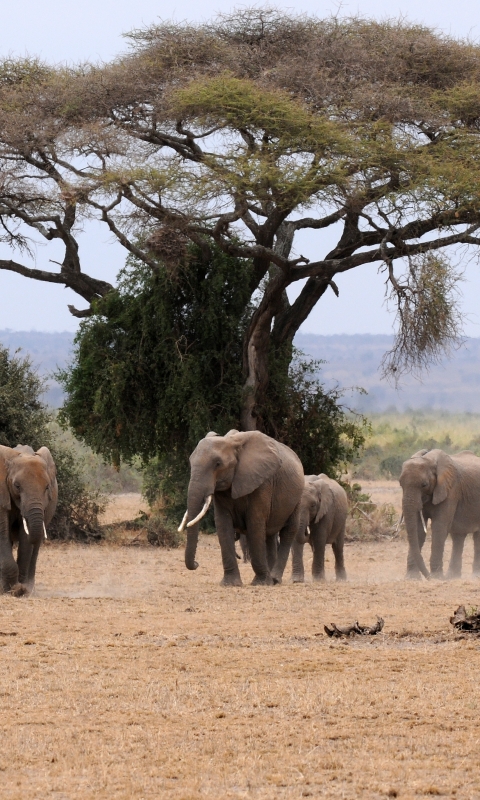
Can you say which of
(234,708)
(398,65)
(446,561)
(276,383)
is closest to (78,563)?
(446,561)

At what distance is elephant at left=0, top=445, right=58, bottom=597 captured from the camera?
12.5 m

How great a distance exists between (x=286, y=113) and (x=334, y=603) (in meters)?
12.3

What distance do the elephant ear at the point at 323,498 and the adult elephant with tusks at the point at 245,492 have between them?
112cm

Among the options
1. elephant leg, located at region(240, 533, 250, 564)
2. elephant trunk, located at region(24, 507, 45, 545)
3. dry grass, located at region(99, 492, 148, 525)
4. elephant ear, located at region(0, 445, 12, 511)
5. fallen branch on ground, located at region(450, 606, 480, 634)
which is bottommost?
dry grass, located at region(99, 492, 148, 525)

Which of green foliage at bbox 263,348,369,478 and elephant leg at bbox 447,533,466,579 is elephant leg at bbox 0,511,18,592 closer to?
elephant leg at bbox 447,533,466,579

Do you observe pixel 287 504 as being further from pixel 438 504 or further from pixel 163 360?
pixel 163 360

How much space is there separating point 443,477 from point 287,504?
111 inches

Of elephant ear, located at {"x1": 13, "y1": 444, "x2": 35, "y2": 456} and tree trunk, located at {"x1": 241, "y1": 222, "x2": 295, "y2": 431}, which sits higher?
tree trunk, located at {"x1": 241, "y1": 222, "x2": 295, "y2": 431}

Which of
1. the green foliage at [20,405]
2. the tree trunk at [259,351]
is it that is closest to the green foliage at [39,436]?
the green foliage at [20,405]

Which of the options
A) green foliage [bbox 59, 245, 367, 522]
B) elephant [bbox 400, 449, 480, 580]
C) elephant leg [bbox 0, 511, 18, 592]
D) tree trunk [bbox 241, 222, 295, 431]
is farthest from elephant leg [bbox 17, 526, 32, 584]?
tree trunk [bbox 241, 222, 295, 431]

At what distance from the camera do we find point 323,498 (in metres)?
16.2

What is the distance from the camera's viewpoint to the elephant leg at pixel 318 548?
1600cm

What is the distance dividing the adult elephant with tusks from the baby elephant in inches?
27.7

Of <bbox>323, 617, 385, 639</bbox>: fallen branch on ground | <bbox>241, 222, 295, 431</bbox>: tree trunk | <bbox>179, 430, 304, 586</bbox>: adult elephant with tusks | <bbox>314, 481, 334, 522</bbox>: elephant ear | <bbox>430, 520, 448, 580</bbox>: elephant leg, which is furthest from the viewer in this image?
<bbox>241, 222, 295, 431</bbox>: tree trunk
